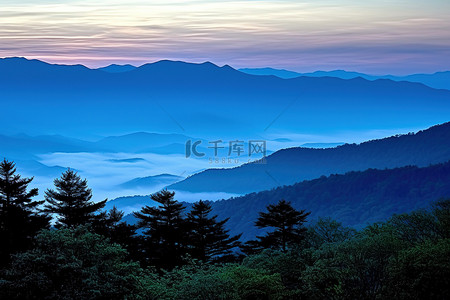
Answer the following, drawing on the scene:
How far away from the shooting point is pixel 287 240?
198 ft

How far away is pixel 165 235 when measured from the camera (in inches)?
2398

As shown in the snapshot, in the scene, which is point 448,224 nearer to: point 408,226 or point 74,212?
point 408,226

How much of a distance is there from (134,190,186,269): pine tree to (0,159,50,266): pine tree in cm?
1359

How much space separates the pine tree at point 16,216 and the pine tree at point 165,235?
13589 mm

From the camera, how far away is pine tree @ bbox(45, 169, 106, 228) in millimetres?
53969

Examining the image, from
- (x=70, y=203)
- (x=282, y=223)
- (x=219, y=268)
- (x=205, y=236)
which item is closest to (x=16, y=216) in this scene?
(x=70, y=203)

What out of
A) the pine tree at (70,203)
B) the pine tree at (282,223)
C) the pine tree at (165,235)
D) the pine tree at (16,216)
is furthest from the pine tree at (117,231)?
the pine tree at (282,223)

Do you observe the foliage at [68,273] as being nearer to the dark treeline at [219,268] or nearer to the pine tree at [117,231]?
the dark treeline at [219,268]

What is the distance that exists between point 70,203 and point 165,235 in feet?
39.1

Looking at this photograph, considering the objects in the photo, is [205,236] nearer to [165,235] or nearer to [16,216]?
[165,235]

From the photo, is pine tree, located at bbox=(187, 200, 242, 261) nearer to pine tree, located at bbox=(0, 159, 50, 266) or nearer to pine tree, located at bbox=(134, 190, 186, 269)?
pine tree, located at bbox=(134, 190, 186, 269)

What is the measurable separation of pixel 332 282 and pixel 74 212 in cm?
3028

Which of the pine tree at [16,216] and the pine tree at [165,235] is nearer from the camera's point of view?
the pine tree at [16,216]

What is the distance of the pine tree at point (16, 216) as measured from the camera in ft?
123
